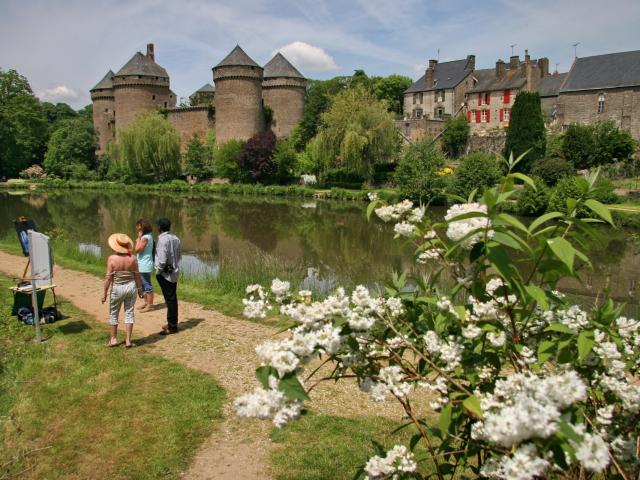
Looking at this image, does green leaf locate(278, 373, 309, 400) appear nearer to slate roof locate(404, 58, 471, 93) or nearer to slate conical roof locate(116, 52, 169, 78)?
slate roof locate(404, 58, 471, 93)

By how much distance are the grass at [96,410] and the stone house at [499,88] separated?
37651 millimetres

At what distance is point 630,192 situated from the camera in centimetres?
2314

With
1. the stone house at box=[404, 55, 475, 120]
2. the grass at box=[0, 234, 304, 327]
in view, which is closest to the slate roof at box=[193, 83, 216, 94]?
the stone house at box=[404, 55, 475, 120]

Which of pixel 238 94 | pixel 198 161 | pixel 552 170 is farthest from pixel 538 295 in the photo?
pixel 238 94

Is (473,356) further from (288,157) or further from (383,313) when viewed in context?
(288,157)

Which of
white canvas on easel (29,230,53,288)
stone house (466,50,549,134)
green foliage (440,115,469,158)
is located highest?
stone house (466,50,549,134)

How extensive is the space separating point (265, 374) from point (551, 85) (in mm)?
42290

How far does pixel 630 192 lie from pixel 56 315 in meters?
24.0

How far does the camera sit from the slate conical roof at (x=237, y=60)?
137ft

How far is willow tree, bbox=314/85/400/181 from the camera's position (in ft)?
101

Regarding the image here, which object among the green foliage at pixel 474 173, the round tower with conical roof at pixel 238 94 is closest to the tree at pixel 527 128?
the green foliage at pixel 474 173

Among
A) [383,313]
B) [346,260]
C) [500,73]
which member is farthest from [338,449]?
[500,73]

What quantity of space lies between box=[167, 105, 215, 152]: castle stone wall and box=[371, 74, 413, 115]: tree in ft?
58.7

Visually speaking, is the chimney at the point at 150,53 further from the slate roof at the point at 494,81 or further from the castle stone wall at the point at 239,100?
the slate roof at the point at 494,81
